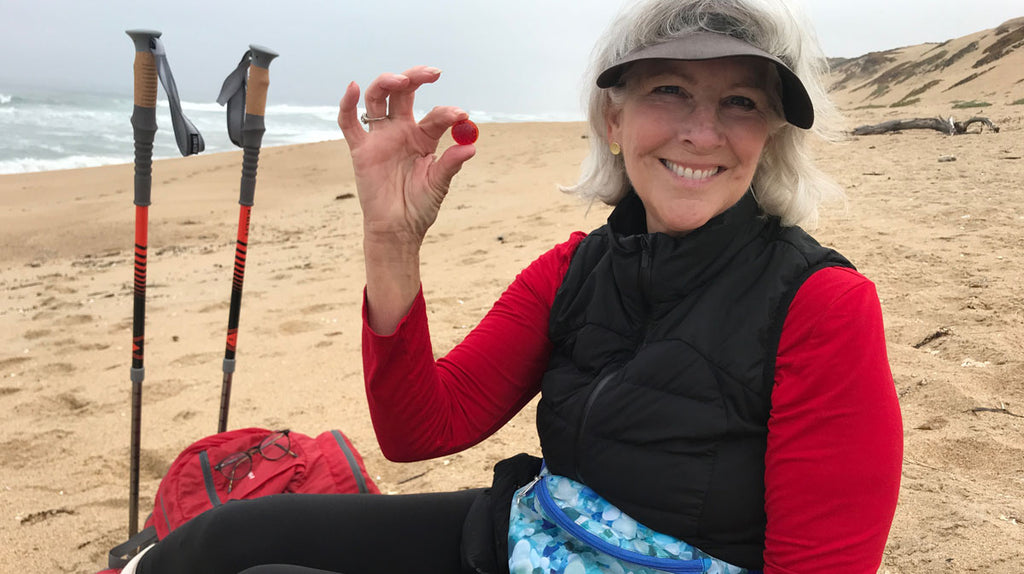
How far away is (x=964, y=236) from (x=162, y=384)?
5013 mm

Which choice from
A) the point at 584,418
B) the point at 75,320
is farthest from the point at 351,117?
the point at 75,320

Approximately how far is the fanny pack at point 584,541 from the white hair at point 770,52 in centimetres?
67

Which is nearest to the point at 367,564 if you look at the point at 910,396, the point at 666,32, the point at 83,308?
the point at 666,32

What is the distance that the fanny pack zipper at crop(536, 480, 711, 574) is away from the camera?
3.97 feet

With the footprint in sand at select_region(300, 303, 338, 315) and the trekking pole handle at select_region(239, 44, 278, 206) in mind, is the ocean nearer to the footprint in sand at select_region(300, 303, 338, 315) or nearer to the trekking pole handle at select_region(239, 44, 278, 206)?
the footprint in sand at select_region(300, 303, 338, 315)

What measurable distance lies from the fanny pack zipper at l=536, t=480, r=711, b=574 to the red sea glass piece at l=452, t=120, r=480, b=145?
74 centimetres

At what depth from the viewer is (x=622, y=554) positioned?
1235mm

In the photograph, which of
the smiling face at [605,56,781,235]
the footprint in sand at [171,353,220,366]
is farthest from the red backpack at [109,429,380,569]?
the footprint in sand at [171,353,220,366]

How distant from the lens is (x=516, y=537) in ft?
4.58

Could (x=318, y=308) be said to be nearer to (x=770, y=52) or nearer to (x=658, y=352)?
(x=658, y=352)

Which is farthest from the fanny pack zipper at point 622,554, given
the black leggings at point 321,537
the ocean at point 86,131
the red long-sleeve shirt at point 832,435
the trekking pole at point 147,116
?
the ocean at point 86,131

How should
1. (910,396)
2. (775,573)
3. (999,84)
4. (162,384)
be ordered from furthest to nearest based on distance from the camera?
1. (999,84)
2. (162,384)
3. (910,396)
4. (775,573)

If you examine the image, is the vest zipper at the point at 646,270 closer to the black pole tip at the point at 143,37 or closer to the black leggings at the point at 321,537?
the black leggings at the point at 321,537

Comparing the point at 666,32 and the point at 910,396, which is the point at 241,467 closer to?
the point at 666,32
